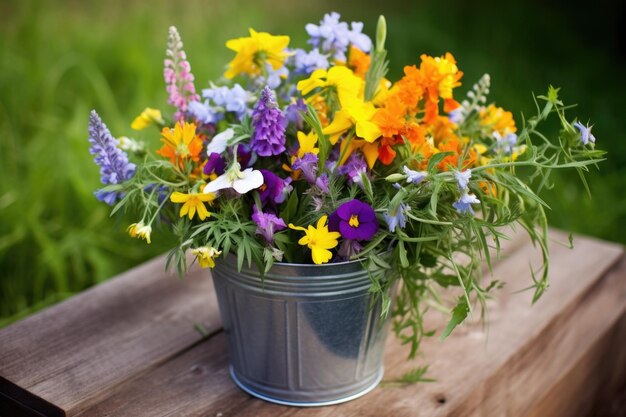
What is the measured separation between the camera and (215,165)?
3.19 feet

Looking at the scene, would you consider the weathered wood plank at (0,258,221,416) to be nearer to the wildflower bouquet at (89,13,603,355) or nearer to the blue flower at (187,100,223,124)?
the wildflower bouquet at (89,13,603,355)

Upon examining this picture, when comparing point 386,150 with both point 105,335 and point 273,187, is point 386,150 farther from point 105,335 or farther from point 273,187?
point 105,335

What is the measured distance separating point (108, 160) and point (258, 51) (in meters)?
0.27

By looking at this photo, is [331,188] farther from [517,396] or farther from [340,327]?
[517,396]

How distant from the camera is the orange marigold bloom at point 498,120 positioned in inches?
43.6

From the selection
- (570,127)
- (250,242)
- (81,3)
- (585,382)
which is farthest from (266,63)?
(81,3)

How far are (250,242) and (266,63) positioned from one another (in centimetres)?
31

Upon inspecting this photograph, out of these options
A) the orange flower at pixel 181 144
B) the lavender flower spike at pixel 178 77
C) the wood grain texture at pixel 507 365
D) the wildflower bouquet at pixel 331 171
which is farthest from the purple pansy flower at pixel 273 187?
the wood grain texture at pixel 507 365

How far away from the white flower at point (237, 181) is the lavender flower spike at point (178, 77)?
0.67ft

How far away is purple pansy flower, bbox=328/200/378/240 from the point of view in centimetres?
90

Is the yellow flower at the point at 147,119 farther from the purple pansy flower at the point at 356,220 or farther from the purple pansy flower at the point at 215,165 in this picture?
the purple pansy flower at the point at 356,220

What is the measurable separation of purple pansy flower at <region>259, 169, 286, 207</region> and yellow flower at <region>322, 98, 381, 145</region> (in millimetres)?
92

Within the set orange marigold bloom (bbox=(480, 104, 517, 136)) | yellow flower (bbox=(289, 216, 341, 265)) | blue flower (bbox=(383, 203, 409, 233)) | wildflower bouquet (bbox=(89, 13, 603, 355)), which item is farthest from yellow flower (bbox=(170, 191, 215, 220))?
orange marigold bloom (bbox=(480, 104, 517, 136))

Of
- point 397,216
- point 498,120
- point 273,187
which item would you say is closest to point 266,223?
point 273,187
